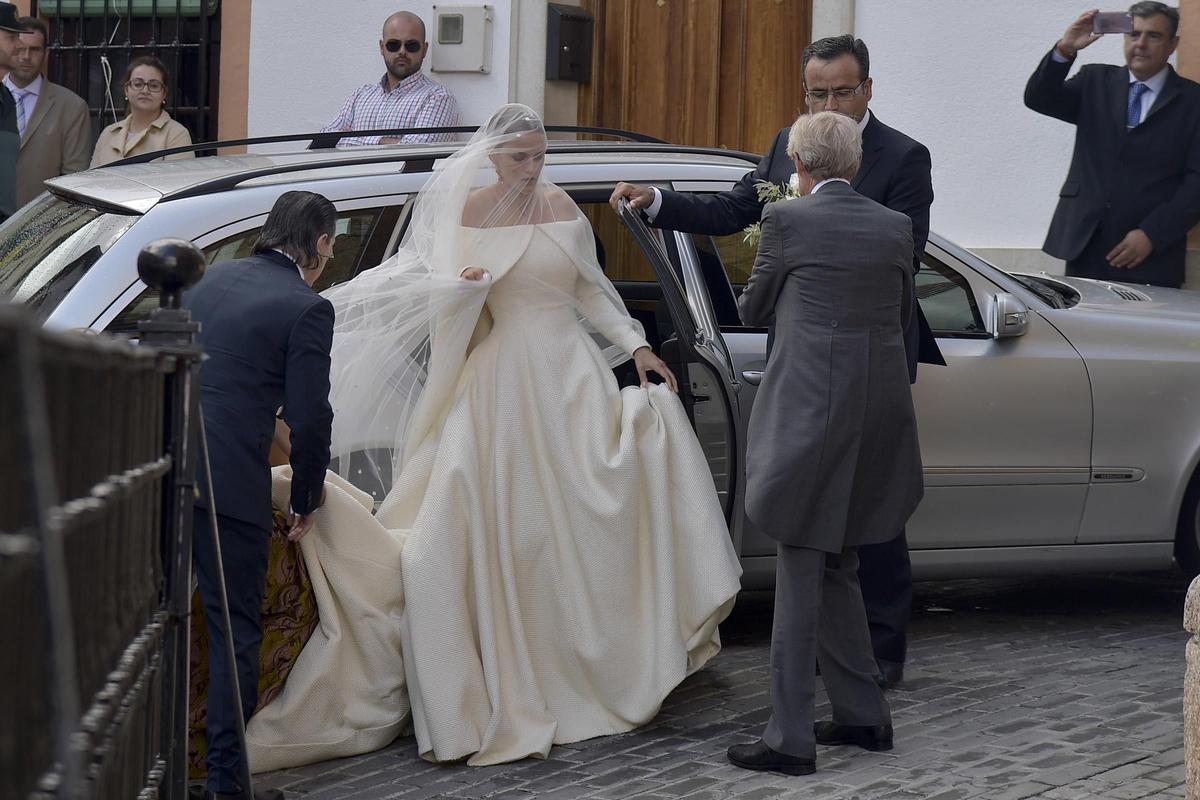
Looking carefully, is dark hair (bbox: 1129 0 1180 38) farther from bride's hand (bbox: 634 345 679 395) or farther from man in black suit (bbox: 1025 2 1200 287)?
bride's hand (bbox: 634 345 679 395)

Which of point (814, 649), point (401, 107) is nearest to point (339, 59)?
point (401, 107)

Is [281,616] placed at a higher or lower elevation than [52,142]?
lower

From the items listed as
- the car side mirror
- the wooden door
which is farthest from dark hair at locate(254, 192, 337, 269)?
the wooden door

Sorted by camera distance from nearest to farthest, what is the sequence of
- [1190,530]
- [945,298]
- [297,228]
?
[297,228]
[945,298]
[1190,530]

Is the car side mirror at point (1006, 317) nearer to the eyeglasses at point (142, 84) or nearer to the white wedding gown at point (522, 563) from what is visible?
the white wedding gown at point (522, 563)

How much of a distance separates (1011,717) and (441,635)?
1.89m

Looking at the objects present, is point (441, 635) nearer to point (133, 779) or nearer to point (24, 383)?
point (133, 779)

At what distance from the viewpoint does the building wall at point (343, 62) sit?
426 inches

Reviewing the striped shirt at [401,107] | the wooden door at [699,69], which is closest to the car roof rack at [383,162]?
the striped shirt at [401,107]

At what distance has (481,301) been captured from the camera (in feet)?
17.9

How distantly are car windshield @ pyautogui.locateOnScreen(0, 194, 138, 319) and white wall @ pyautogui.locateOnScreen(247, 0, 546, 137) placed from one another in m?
5.66

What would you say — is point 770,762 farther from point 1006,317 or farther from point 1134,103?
point 1134,103

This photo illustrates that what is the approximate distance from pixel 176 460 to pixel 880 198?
343 centimetres

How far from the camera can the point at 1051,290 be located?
7016 mm
